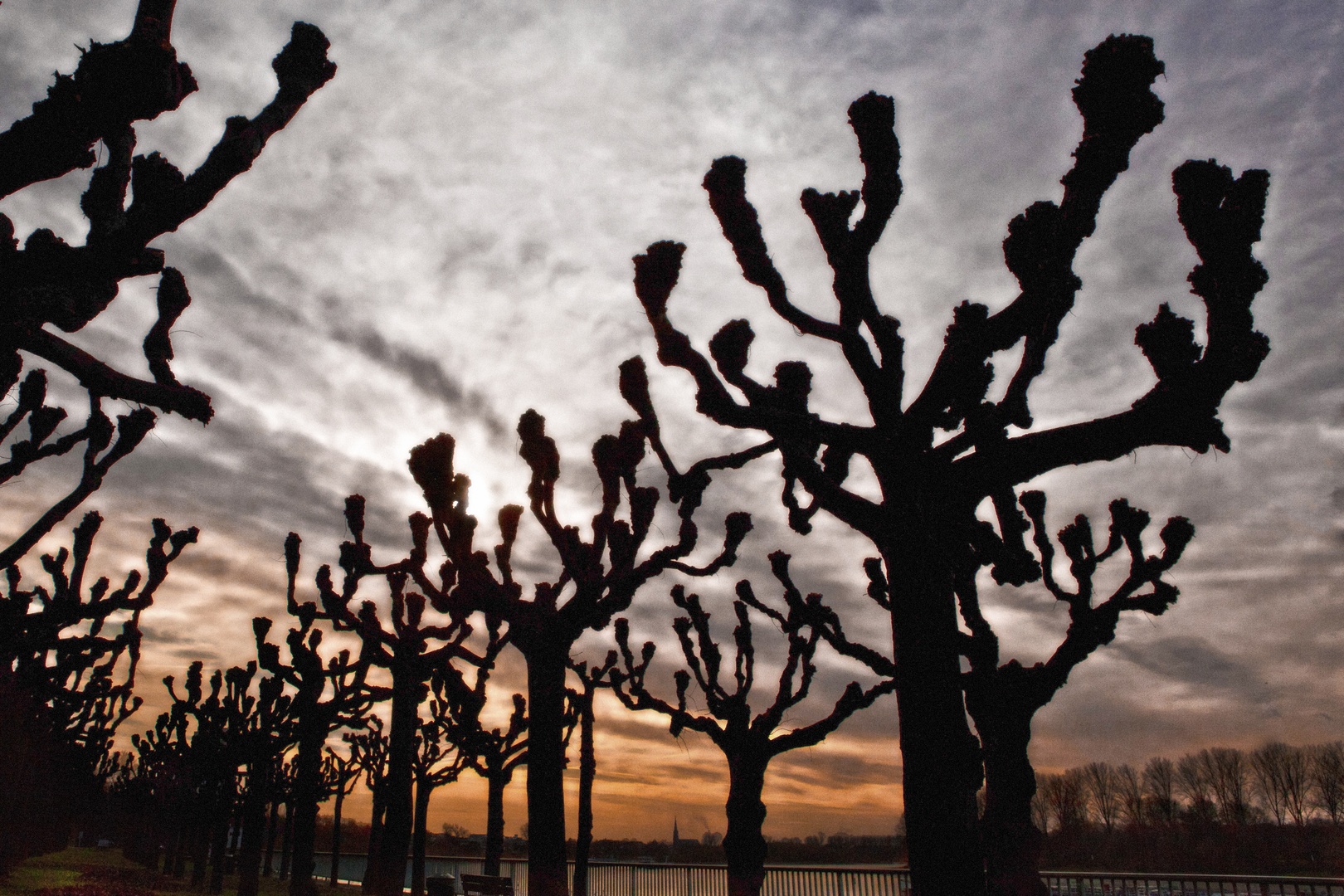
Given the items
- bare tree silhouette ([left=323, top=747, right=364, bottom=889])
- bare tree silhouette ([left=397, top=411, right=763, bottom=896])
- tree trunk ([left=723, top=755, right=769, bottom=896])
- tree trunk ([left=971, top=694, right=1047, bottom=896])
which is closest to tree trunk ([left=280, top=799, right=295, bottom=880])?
bare tree silhouette ([left=323, top=747, right=364, bottom=889])

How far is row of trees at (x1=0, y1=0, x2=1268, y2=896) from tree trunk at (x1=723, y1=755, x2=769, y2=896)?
45mm

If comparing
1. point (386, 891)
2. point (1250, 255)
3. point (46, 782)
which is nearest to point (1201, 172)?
point (1250, 255)

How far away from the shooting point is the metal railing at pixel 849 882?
10891mm

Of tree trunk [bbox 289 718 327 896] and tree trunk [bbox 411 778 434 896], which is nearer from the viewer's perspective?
tree trunk [bbox 289 718 327 896]

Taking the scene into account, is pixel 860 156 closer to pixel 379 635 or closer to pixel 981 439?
pixel 981 439

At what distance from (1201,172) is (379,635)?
1411cm

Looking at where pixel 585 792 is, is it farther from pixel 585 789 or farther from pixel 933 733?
pixel 933 733

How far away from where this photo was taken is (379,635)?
47.5 ft

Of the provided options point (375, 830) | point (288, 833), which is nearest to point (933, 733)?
point (375, 830)

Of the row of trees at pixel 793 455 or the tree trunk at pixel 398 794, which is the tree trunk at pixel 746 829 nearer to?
the row of trees at pixel 793 455

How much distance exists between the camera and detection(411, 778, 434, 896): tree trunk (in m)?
18.5

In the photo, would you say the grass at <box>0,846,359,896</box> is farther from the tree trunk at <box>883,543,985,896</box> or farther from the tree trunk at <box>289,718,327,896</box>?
the tree trunk at <box>883,543,985,896</box>

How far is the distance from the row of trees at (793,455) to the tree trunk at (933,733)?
0.05 ft

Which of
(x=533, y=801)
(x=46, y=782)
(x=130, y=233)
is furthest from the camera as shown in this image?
(x=46, y=782)
